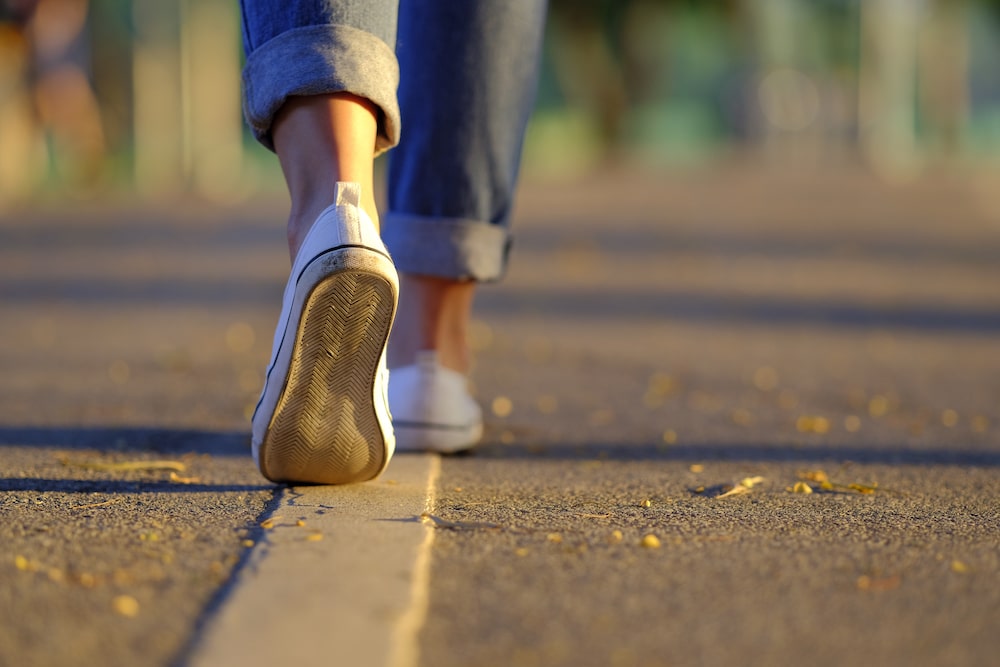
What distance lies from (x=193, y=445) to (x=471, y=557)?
3.51ft

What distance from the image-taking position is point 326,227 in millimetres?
1774

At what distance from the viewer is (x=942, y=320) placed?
504 cm

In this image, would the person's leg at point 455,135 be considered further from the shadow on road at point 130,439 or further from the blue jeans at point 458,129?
the shadow on road at point 130,439

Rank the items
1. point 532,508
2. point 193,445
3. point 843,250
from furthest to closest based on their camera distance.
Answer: point 843,250 → point 193,445 → point 532,508

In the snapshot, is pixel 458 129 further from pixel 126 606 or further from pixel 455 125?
pixel 126 606

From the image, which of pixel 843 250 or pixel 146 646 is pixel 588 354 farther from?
pixel 843 250

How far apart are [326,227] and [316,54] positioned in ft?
0.82

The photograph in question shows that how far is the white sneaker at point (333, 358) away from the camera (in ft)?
5.76

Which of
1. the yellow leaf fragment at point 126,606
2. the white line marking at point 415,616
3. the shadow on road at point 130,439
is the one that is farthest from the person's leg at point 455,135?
the yellow leaf fragment at point 126,606

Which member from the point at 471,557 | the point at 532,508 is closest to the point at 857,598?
the point at 471,557

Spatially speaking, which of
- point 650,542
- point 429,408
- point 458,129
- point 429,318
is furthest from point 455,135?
point 650,542

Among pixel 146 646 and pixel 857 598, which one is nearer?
pixel 146 646

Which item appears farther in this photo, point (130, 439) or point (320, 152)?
point (130, 439)

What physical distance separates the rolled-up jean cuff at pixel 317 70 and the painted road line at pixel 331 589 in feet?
1.76
